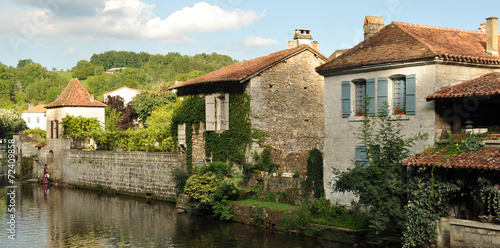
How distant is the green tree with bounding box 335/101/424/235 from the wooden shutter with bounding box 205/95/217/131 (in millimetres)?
11277

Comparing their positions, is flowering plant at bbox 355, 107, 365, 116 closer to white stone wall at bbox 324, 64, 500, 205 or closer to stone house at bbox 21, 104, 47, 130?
white stone wall at bbox 324, 64, 500, 205

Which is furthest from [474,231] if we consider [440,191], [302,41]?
[302,41]

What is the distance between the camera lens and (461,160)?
1673 centimetres

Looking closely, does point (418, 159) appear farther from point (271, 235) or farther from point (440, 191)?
point (271, 235)

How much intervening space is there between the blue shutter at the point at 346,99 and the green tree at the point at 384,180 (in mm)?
2182

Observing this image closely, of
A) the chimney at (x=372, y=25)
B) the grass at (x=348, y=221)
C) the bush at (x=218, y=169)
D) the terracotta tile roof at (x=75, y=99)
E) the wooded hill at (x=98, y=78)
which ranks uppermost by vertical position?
the wooded hill at (x=98, y=78)

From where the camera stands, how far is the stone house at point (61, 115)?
146 ft

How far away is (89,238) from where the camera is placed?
73.2ft

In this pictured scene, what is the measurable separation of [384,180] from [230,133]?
11557 millimetres

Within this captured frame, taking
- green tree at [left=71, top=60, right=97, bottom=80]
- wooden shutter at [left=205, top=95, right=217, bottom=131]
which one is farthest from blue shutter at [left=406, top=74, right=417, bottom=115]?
green tree at [left=71, top=60, right=97, bottom=80]

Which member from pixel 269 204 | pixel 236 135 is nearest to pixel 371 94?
pixel 269 204

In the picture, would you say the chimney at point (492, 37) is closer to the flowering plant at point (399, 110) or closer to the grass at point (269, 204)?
the flowering plant at point (399, 110)

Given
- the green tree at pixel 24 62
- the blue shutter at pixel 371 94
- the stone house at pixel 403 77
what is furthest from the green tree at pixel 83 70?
the blue shutter at pixel 371 94

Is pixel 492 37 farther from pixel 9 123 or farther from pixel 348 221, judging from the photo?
pixel 9 123
